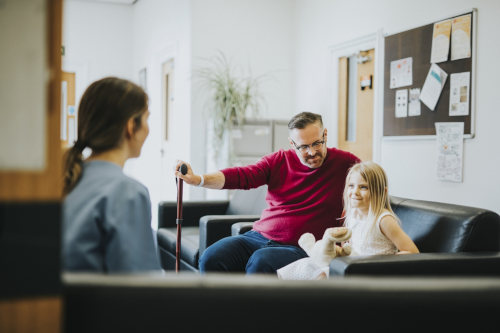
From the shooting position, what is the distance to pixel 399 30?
12.8ft

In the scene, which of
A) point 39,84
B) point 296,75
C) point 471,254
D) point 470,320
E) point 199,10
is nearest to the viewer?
point 39,84

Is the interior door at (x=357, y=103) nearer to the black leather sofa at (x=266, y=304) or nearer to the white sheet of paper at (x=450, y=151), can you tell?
the white sheet of paper at (x=450, y=151)

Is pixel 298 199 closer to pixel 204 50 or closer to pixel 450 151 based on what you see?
pixel 450 151

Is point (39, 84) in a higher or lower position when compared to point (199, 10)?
lower

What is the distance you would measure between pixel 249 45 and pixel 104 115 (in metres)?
4.35

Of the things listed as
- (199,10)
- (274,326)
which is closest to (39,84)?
(274,326)

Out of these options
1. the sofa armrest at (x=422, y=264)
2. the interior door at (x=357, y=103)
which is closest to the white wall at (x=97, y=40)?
the interior door at (x=357, y=103)

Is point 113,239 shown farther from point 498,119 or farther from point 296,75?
point 296,75

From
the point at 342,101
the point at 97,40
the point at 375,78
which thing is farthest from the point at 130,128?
the point at 97,40

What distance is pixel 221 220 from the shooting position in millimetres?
3109

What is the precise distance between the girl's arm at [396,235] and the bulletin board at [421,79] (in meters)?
1.47

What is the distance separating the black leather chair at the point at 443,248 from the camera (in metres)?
1.88

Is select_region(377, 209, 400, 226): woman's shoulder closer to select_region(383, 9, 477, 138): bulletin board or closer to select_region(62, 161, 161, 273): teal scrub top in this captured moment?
select_region(62, 161, 161, 273): teal scrub top

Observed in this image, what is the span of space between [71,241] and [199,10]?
4.52 meters
